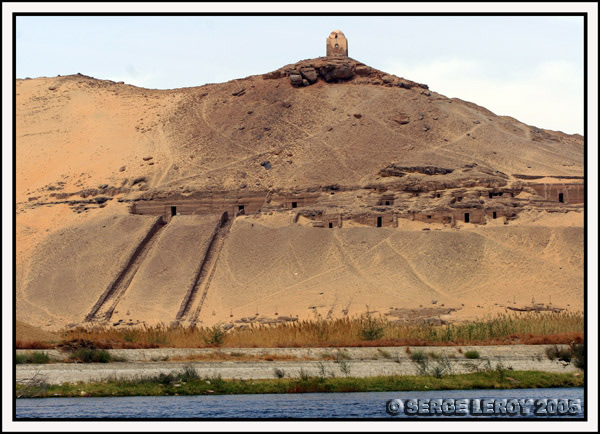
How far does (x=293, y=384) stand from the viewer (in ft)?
74.8

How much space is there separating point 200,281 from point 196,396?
64.0 ft

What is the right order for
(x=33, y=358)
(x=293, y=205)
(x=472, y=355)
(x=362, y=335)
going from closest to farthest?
1. (x=33, y=358)
2. (x=472, y=355)
3. (x=362, y=335)
4. (x=293, y=205)

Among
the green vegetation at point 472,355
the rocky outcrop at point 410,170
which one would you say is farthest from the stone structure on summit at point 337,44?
the green vegetation at point 472,355

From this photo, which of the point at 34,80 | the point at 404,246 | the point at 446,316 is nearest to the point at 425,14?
the point at 446,316

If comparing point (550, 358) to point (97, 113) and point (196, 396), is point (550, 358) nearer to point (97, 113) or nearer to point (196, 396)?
point (196, 396)

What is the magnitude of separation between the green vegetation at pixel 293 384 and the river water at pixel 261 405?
331mm

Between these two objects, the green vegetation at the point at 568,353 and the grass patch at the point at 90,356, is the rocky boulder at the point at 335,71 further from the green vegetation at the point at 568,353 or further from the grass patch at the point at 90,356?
the grass patch at the point at 90,356

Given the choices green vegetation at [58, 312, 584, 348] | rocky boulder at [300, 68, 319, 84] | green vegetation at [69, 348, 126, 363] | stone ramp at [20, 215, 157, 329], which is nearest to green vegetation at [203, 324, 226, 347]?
green vegetation at [58, 312, 584, 348]

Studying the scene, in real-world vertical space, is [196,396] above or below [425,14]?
below

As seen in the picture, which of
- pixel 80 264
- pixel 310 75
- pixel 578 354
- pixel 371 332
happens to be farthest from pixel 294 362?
pixel 310 75

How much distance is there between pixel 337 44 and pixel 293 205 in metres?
14.7

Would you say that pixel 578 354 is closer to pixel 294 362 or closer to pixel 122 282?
pixel 294 362

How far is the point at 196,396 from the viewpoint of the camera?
72.4ft

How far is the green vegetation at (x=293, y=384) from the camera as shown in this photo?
22391 millimetres
